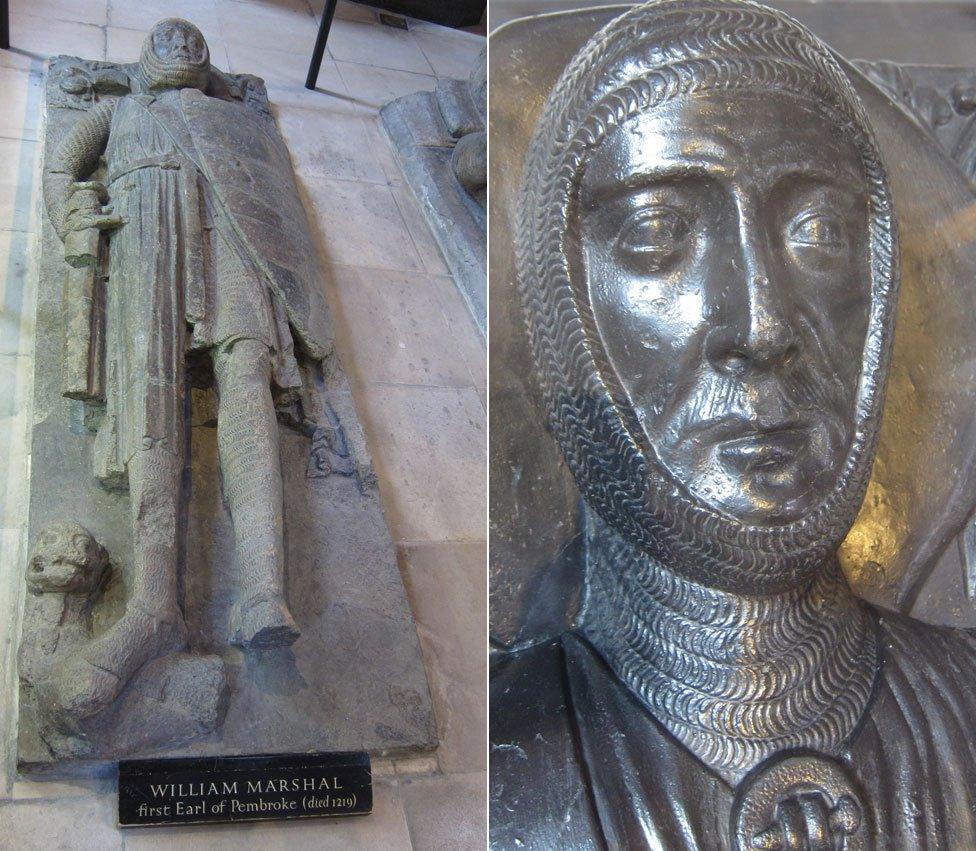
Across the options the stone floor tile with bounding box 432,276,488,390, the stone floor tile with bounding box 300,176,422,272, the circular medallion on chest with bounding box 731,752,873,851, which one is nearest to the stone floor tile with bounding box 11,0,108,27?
the stone floor tile with bounding box 300,176,422,272

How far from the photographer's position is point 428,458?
3002 millimetres

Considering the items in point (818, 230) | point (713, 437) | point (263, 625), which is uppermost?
point (818, 230)

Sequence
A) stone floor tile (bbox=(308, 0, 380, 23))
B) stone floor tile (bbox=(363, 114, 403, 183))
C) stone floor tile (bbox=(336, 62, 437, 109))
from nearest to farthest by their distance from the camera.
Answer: stone floor tile (bbox=(363, 114, 403, 183)) → stone floor tile (bbox=(336, 62, 437, 109)) → stone floor tile (bbox=(308, 0, 380, 23))

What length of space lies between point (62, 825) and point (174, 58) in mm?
2798

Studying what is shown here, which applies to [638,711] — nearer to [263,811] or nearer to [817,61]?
[817,61]

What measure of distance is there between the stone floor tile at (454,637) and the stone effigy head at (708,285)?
122 centimetres

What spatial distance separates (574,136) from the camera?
1.26 m

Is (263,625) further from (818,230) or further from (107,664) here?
(818,230)

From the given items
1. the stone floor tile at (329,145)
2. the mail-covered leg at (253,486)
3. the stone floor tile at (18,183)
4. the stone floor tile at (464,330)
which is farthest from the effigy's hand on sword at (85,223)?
the stone floor tile at (464,330)

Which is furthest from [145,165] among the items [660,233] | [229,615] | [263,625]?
[660,233]

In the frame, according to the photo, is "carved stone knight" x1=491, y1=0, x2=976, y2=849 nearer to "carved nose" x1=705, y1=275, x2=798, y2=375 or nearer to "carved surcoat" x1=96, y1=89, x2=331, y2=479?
"carved nose" x1=705, y1=275, x2=798, y2=375

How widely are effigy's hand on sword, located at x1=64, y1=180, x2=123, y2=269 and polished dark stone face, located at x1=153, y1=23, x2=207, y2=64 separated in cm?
86

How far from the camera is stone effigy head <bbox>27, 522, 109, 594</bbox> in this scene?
207cm

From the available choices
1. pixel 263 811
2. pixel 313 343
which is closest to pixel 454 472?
pixel 313 343
